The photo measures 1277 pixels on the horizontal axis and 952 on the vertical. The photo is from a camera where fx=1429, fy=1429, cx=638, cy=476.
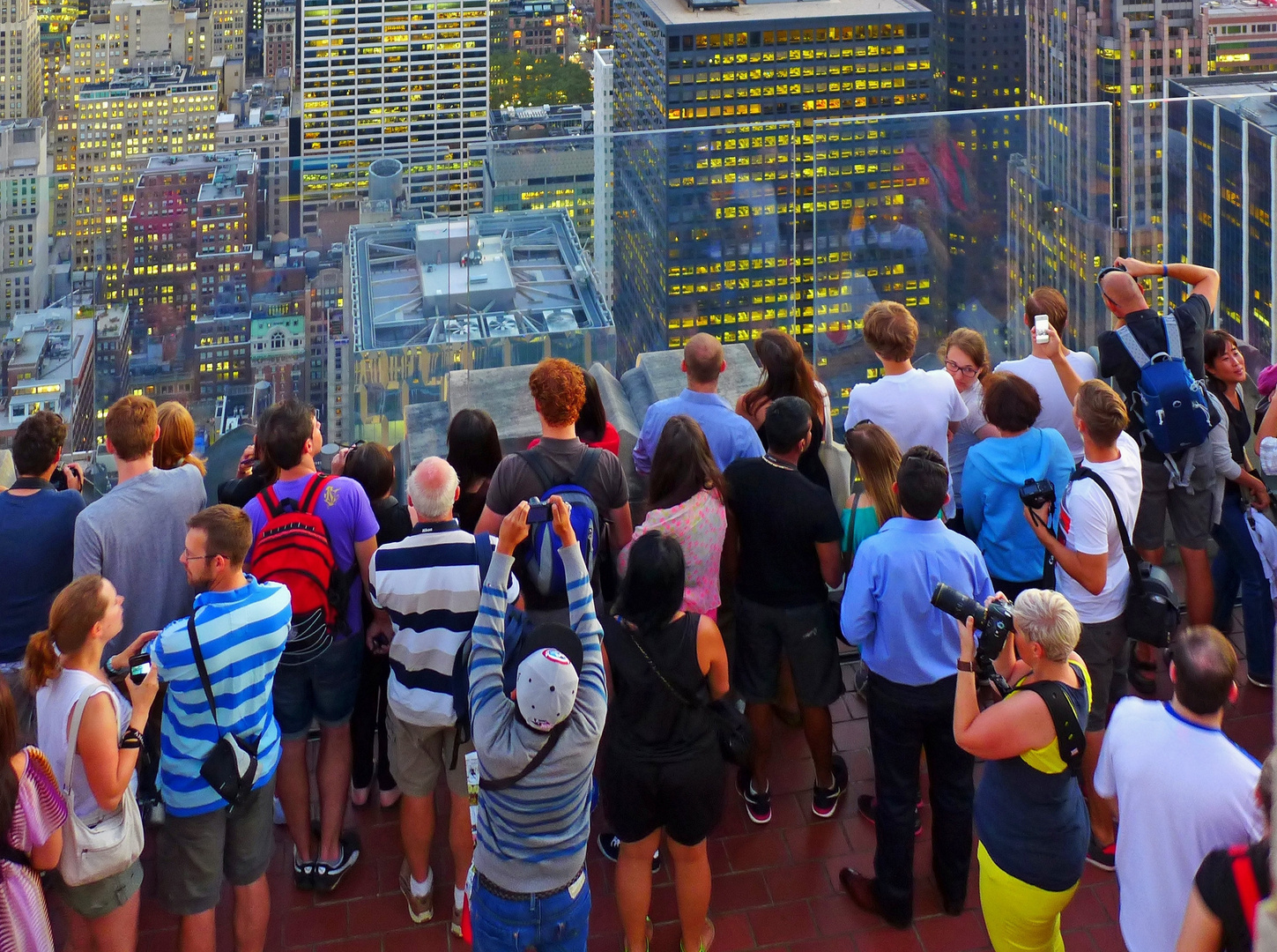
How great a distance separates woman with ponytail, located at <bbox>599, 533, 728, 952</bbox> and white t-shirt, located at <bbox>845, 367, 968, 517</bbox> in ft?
3.72

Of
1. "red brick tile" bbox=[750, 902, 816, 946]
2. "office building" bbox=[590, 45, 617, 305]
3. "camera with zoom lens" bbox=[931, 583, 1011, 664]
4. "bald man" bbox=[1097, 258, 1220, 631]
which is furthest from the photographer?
"office building" bbox=[590, 45, 617, 305]

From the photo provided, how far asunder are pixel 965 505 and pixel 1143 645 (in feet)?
2.92

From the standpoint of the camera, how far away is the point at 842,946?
331 cm

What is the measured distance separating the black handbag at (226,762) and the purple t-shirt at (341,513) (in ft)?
1.59

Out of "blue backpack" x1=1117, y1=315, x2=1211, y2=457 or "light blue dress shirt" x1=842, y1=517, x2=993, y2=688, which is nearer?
"light blue dress shirt" x1=842, y1=517, x2=993, y2=688

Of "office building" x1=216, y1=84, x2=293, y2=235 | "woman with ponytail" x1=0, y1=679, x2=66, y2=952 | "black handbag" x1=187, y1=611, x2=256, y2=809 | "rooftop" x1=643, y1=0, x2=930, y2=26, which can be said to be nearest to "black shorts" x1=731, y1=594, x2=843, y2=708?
"black handbag" x1=187, y1=611, x2=256, y2=809

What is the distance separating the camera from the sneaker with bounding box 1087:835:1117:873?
3.52 m

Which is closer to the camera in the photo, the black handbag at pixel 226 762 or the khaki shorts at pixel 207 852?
the black handbag at pixel 226 762

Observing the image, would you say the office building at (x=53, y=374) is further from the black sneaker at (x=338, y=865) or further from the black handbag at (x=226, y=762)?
the black sneaker at (x=338, y=865)

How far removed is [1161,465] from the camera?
414 cm

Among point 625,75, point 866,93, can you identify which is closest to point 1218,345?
point 866,93

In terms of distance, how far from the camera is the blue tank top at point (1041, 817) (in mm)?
2887

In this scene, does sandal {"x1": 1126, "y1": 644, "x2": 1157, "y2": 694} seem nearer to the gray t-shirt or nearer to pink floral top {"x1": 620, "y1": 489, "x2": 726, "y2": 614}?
pink floral top {"x1": 620, "y1": 489, "x2": 726, "y2": 614}

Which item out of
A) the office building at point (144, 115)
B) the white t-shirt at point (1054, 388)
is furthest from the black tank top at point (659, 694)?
the office building at point (144, 115)
